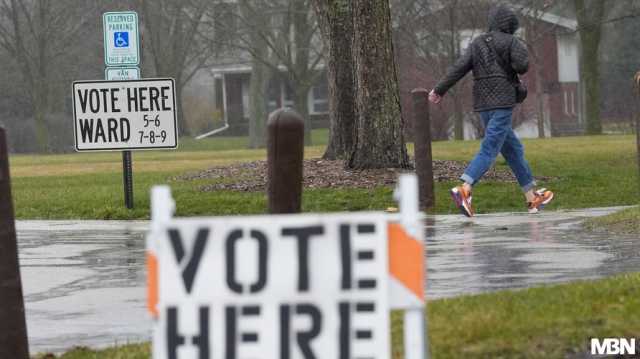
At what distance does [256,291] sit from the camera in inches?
203

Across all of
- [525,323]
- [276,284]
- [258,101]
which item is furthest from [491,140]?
[258,101]

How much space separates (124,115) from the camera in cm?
1766

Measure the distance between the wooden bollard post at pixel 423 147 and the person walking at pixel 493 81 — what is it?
133cm

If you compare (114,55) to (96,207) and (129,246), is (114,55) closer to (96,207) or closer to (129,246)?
(96,207)

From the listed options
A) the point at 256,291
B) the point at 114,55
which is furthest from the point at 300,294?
the point at 114,55

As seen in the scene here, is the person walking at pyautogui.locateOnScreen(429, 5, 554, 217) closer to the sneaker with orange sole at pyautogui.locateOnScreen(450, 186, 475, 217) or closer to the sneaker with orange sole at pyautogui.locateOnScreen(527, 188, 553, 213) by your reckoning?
the sneaker with orange sole at pyautogui.locateOnScreen(450, 186, 475, 217)

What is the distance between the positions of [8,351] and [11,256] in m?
0.46

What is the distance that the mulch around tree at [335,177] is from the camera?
1912 centimetres

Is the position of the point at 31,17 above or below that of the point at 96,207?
above

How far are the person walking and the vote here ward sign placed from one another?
4066 mm

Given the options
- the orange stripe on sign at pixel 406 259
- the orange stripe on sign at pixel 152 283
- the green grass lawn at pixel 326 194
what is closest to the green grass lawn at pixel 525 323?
the orange stripe on sign at pixel 406 259

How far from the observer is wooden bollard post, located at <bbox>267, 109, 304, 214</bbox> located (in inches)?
233

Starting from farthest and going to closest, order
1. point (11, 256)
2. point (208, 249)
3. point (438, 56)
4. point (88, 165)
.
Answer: point (438, 56)
point (88, 165)
point (11, 256)
point (208, 249)

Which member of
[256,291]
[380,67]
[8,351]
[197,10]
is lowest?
[8,351]
